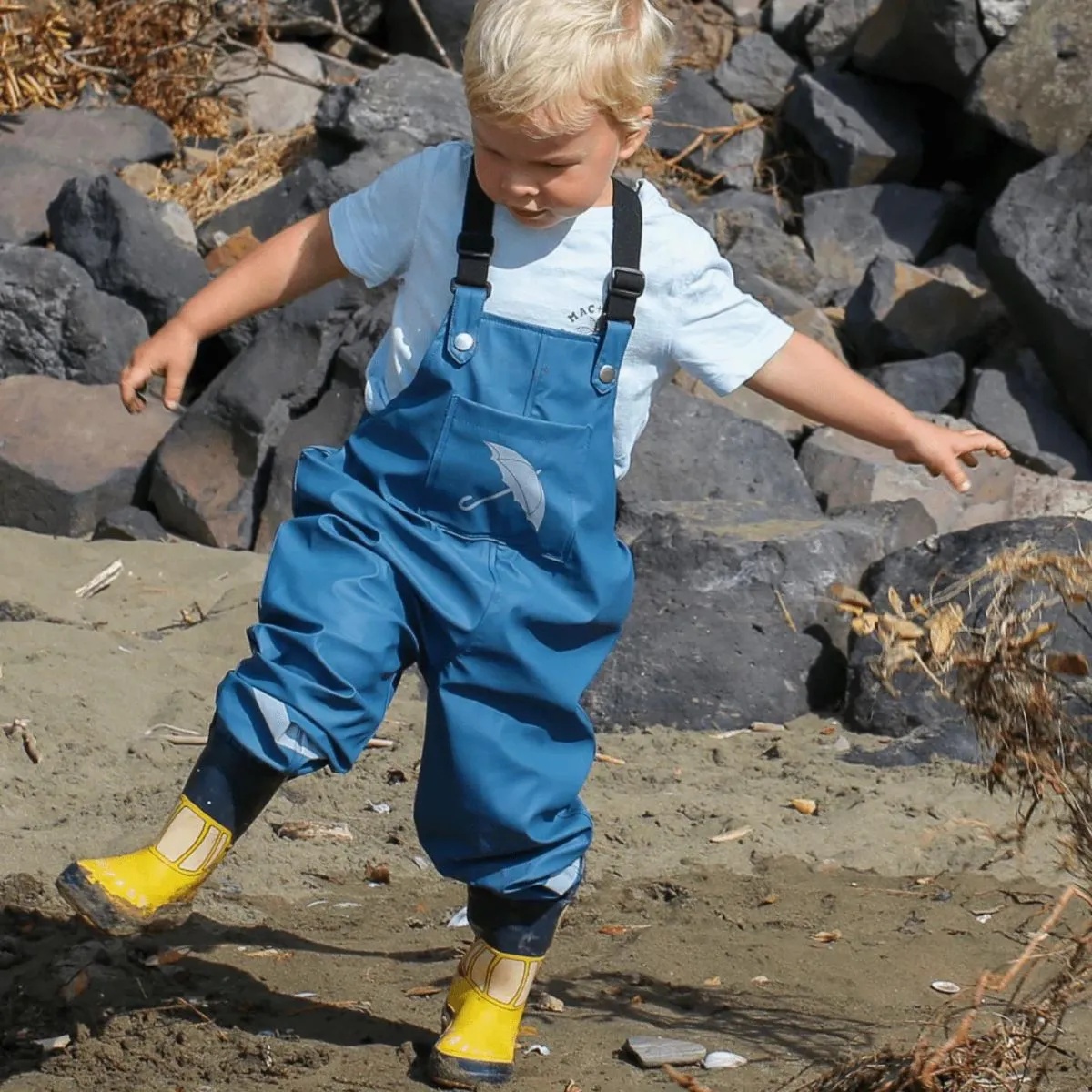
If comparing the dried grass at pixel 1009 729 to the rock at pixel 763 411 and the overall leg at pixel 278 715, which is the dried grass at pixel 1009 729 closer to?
the overall leg at pixel 278 715

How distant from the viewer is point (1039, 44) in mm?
7465

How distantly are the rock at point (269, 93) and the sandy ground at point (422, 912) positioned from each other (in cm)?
508

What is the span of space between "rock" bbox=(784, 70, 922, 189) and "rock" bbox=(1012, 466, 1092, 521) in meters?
2.54

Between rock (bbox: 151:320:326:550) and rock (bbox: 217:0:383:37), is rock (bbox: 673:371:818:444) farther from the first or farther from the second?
rock (bbox: 217:0:383:37)

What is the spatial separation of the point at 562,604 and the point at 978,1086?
3.08ft

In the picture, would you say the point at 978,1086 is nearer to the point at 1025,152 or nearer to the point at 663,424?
the point at 663,424

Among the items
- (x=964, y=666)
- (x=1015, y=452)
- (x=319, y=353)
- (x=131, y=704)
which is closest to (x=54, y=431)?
(x=319, y=353)

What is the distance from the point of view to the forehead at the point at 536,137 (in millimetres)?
2502

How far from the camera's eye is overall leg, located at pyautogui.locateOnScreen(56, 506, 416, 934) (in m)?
2.48

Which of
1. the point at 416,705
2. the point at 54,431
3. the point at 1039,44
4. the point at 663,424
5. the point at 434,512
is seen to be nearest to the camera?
the point at 434,512

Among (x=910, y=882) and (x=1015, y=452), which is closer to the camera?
(x=910, y=882)

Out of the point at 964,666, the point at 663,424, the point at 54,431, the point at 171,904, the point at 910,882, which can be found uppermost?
the point at 964,666

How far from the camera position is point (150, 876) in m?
2.49

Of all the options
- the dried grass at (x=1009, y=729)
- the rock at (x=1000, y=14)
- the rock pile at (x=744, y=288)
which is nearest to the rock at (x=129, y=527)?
the rock pile at (x=744, y=288)
